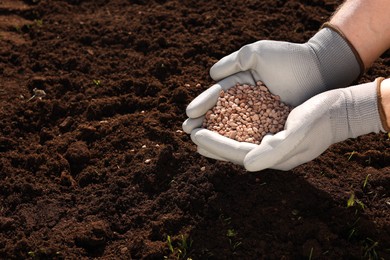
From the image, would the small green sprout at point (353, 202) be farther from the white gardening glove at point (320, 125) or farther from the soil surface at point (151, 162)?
the white gardening glove at point (320, 125)

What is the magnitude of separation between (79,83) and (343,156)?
1635 mm

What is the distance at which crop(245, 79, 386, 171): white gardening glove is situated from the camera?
253 centimetres

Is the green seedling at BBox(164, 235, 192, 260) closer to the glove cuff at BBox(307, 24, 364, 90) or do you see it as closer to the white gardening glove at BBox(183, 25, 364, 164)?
the white gardening glove at BBox(183, 25, 364, 164)

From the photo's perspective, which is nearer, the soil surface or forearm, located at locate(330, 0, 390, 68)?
the soil surface

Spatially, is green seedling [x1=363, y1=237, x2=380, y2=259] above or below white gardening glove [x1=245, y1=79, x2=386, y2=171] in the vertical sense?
below

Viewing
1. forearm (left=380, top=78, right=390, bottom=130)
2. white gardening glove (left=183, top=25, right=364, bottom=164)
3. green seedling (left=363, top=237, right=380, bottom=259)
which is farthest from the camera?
white gardening glove (left=183, top=25, right=364, bottom=164)

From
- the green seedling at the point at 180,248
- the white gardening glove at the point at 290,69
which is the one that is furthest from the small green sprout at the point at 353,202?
the green seedling at the point at 180,248

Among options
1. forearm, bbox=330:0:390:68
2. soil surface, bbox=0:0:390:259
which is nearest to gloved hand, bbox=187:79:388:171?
soil surface, bbox=0:0:390:259

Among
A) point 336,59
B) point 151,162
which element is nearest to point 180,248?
point 151,162

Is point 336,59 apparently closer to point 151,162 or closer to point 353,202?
point 353,202

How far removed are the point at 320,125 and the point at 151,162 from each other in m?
0.91

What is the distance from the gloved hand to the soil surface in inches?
9.0

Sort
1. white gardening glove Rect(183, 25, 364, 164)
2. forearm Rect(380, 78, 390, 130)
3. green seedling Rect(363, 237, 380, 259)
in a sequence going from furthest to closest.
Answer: white gardening glove Rect(183, 25, 364, 164) → forearm Rect(380, 78, 390, 130) → green seedling Rect(363, 237, 380, 259)

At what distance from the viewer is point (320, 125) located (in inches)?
102
